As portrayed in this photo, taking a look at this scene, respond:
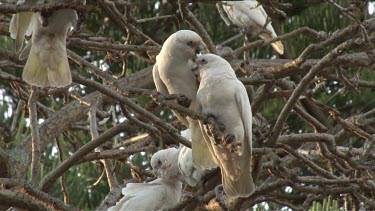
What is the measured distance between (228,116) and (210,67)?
257 mm

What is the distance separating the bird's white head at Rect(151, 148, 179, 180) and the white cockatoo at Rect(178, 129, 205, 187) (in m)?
0.08

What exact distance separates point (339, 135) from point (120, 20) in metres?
1.35

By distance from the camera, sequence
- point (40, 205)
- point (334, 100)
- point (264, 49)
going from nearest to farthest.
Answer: point (40, 205) < point (334, 100) < point (264, 49)

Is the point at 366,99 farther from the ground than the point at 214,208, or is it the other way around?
the point at 214,208

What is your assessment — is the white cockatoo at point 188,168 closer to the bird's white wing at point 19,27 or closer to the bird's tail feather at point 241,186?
the bird's tail feather at point 241,186

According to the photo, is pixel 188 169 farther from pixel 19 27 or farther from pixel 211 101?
pixel 19 27

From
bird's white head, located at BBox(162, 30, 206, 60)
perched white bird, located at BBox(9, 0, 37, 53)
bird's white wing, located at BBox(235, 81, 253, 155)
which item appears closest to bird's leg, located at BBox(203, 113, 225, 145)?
bird's white wing, located at BBox(235, 81, 253, 155)

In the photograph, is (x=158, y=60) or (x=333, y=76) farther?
(x=333, y=76)

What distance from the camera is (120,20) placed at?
4242mm

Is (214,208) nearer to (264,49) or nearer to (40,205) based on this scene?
(40,205)

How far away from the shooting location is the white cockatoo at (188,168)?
4.81 meters

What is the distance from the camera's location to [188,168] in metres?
4.83

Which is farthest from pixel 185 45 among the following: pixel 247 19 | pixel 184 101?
pixel 247 19

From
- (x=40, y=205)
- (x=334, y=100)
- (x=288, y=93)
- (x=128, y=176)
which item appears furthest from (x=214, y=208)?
(x=334, y=100)
